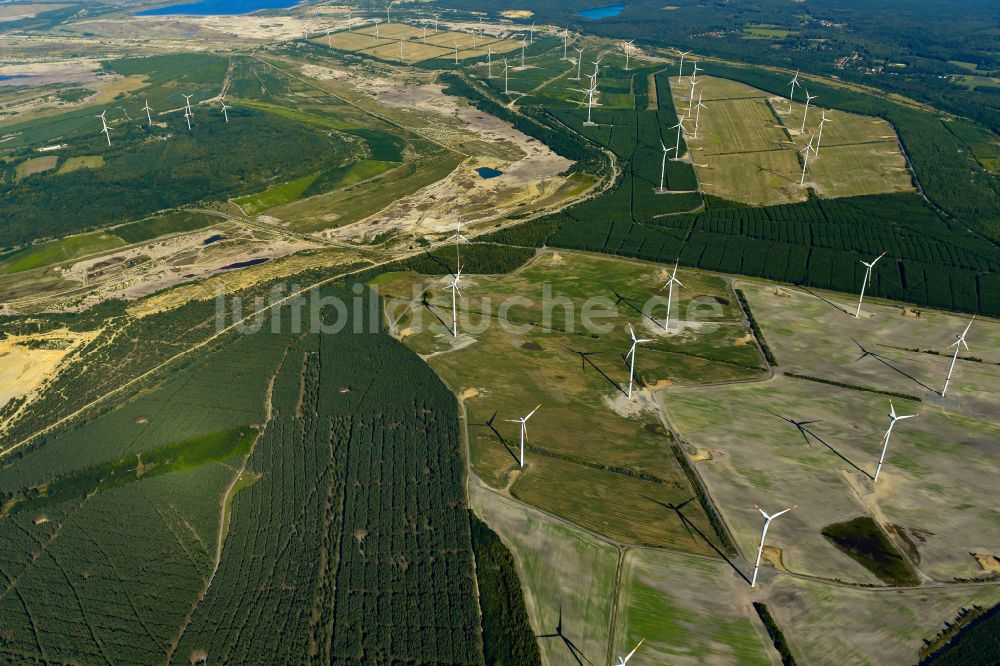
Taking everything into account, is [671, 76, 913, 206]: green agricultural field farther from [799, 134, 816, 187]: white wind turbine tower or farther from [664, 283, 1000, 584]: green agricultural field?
[664, 283, 1000, 584]: green agricultural field

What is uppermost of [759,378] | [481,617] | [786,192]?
[786,192]

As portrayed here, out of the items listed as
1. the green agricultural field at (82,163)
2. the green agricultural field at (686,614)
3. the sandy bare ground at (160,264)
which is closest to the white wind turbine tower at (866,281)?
the green agricultural field at (686,614)

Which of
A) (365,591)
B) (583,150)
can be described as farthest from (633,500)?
(583,150)

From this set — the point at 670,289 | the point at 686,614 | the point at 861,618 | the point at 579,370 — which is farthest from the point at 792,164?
the point at 686,614

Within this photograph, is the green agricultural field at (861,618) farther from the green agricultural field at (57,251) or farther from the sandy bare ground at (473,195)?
the green agricultural field at (57,251)

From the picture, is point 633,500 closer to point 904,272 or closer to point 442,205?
point 904,272

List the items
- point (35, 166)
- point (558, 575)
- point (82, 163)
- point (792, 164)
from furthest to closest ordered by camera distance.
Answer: point (82, 163), point (35, 166), point (792, 164), point (558, 575)

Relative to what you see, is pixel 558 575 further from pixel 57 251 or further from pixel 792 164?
pixel 792 164
